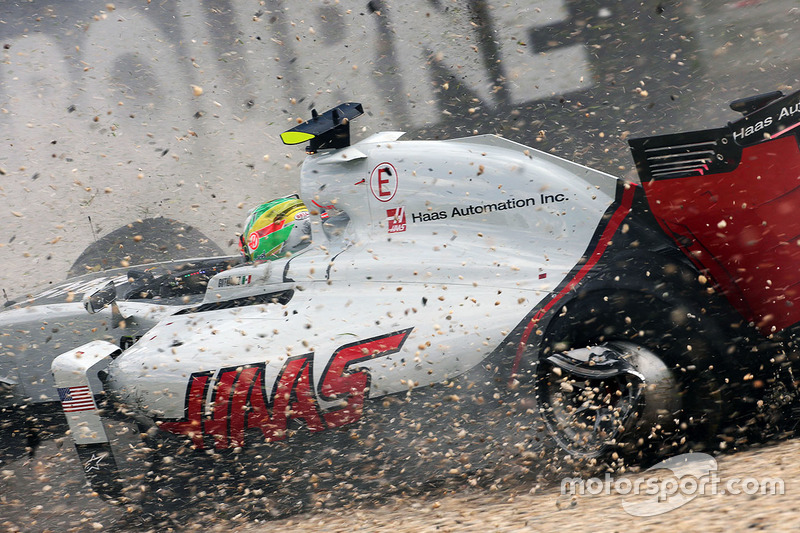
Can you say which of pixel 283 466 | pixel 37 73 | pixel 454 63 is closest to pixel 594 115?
pixel 454 63

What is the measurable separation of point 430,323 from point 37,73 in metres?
7.07

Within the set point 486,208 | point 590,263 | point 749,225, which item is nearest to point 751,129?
point 749,225

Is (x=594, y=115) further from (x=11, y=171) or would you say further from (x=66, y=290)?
(x=11, y=171)

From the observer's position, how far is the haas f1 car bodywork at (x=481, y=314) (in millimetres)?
2242

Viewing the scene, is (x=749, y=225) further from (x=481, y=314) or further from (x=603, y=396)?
(x=481, y=314)

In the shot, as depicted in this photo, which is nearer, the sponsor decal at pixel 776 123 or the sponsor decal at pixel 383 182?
the sponsor decal at pixel 776 123

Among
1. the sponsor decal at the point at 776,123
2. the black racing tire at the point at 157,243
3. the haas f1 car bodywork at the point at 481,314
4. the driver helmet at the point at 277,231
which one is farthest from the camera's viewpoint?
the black racing tire at the point at 157,243

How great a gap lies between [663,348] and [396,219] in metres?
1.22

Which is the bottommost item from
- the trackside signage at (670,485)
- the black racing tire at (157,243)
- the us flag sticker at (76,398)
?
the trackside signage at (670,485)

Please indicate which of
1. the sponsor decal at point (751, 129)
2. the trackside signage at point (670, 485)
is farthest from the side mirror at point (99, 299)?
the sponsor decal at point (751, 129)

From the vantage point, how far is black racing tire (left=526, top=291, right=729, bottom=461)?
88.7 inches

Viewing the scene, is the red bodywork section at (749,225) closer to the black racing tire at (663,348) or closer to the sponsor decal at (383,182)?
the black racing tire at (663,348)

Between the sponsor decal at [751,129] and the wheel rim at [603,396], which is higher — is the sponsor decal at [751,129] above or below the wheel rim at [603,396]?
above

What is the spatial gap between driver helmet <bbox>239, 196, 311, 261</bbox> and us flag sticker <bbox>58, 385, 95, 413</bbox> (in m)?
1.06
